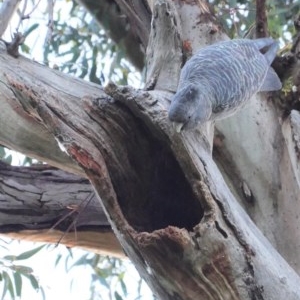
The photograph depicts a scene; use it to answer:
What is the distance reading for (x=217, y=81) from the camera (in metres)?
1.24

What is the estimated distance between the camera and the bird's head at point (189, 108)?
106cm

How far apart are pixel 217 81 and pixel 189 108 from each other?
0.57 ft

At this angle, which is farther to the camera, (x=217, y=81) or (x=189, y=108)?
(x=217, y=81)

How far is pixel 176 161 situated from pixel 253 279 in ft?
0.72

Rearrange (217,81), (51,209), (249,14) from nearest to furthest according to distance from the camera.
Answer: (217,81)
(51,209)
(249,14)

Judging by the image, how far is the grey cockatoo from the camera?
1.10m

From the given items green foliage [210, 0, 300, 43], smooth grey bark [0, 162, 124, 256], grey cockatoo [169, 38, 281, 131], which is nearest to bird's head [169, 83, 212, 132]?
grey cockatoo [169, 38, 281, 131]

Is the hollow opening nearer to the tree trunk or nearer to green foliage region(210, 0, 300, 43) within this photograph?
the tree trunk

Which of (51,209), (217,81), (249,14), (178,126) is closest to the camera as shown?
(178,126)

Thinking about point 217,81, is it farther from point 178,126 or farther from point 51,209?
point 51,209

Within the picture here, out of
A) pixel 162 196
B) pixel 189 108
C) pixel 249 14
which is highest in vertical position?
pixel 249 14

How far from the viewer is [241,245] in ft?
3.50

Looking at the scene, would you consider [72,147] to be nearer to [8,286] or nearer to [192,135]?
[192,135]

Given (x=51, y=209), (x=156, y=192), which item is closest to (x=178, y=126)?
(x=156, y=192)
